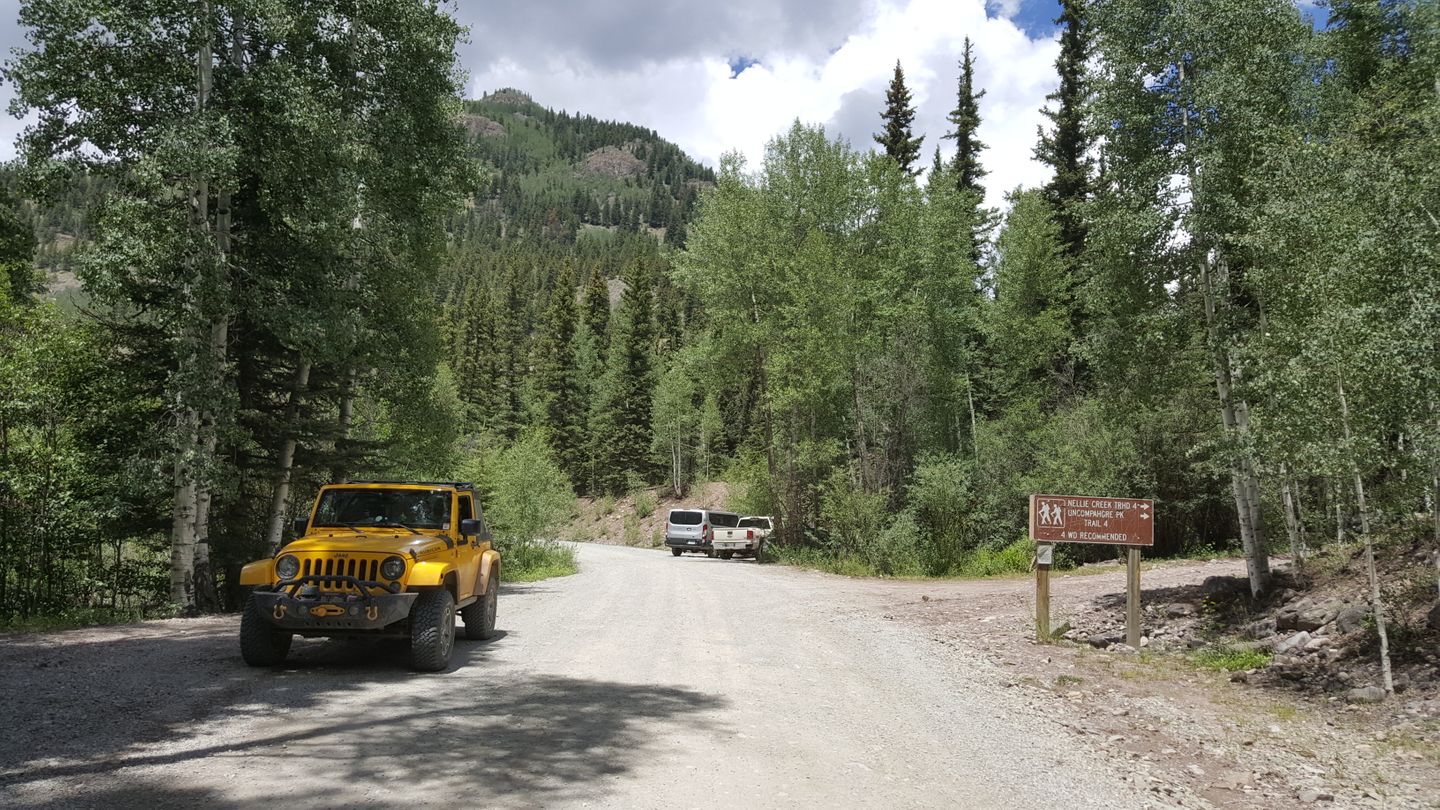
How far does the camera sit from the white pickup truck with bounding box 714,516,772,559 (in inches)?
1303

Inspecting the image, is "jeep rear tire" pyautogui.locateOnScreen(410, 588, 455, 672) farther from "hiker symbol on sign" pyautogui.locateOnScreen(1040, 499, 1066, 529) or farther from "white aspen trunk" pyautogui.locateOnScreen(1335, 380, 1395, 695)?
"white aspen trunk" pyautogui.locateOnScreen(1335, 380, 1395, 695)

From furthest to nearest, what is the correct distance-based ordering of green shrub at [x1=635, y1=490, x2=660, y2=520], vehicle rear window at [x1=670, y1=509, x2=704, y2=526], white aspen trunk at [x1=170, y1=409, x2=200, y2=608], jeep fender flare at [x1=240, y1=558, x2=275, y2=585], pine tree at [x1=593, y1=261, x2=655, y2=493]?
1. pine tree at [x1=593, y1=261, x2=655, y2=493]
2. green shrub at [x1=635, y1=490, x2=660, y2=520]
3. vehicle rear window at [x1=670, y1=509, x2=704, y2=526]
4. white aspen trunk at [x1=170, y1=409, x2=200, y2=608]
5. jeep fender flare at [x1=240, y1=558, x2=275, y2=585]

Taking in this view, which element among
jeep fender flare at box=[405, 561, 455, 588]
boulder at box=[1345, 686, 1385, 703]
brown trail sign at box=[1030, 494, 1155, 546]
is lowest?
boulder at box=[1345, 686, 1385, 703]

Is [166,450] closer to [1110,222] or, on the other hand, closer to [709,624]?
[709,624]

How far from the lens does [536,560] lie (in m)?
26.2

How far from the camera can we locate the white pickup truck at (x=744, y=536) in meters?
33.1

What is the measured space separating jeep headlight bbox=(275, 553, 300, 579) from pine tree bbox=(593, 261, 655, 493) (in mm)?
54507

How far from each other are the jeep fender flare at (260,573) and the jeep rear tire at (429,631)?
1.45 m

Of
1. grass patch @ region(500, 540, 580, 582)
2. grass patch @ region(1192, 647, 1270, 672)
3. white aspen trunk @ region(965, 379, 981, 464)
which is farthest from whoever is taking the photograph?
white aspen trunk @ region(965, 379, 981, 464)

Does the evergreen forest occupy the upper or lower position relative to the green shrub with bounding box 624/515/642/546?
upper

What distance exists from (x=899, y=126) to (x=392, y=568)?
123 ft

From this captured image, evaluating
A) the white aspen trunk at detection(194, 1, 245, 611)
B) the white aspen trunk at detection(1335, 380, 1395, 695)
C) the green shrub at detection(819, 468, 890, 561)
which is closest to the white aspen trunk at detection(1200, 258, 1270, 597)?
the white aspen trunk at detection(1335, 380, 1395, 695)

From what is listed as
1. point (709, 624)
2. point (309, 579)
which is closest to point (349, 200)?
point (309, 579)

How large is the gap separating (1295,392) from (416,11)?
17.1m
